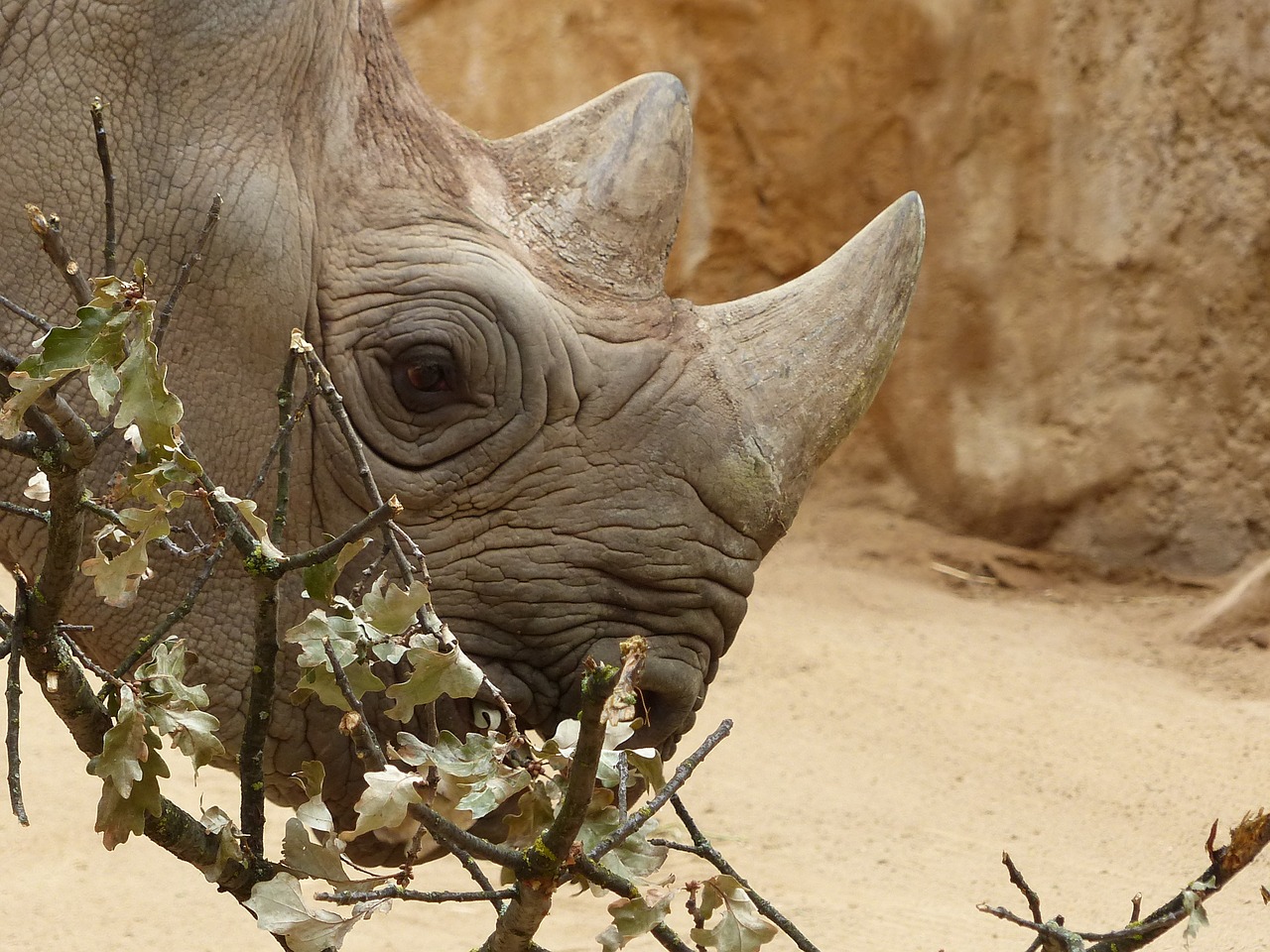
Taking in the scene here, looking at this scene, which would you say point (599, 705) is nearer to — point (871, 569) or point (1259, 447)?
point (871, 569)

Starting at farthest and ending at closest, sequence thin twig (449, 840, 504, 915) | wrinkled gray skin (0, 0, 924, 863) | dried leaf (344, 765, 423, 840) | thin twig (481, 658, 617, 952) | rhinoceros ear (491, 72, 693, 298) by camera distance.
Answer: rhinoceros ear (491, 72, 693, 298) < wrinkled gray skin (0, 0, 924, 863) < thin twig (449, 840, 504, 915) < dried leaf (344, 765, 423, 840) < thin twig (481, 658, 617, 952)

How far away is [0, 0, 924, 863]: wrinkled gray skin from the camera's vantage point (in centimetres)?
290

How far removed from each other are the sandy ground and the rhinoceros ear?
1679mm

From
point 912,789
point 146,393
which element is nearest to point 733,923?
point 146,393

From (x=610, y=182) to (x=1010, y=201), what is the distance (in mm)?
5996

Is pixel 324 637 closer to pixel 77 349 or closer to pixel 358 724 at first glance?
pixel 358 724

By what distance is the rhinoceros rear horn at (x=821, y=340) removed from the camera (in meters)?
3.08

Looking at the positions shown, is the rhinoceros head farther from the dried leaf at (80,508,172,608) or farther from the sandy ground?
the sandy ground

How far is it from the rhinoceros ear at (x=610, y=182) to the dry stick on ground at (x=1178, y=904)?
1434 millimetres

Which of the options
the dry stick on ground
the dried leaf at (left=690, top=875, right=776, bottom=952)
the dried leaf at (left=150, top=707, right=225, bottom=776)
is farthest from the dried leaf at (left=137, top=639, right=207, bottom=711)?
the dry stick on ground

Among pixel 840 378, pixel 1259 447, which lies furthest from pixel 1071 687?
pixel 840 378

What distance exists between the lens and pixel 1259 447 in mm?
8820

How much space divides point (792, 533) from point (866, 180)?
1.92 meters

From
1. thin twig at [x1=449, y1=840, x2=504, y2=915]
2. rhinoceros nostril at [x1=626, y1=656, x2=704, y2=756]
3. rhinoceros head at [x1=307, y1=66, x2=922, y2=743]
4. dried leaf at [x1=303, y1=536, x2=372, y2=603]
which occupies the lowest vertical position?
thin twig at [x1=449, y1=840, x2=504, y2=915]
